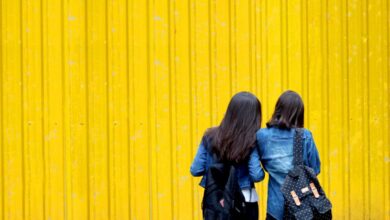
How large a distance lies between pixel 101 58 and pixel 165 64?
2.21ft

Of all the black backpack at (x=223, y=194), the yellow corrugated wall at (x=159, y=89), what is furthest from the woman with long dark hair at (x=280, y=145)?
the yellow corrugated wall at (x=159, y=89)

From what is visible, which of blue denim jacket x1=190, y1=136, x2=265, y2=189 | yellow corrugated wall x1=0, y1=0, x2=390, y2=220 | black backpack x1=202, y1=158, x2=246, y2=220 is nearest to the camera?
black backpack x1=202, y1=158, x2=246, y2=220

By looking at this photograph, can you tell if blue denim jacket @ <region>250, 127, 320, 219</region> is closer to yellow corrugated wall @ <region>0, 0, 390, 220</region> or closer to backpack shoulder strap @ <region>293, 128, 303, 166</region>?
backpack shoulder strap @ <region>293, 128, 303, 166</region>

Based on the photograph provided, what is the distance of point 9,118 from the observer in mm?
6363

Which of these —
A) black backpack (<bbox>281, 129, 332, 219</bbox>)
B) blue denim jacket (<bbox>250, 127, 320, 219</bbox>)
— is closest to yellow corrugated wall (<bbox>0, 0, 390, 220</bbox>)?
blue denim jacket (<bbox>250, 127, 320, 219</bbox>)

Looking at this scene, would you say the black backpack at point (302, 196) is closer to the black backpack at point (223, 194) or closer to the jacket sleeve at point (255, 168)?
the jacket sleeve at point (255, 168)

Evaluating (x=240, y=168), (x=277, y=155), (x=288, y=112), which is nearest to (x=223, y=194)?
(x=240, y=168)

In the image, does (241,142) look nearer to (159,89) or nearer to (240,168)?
(240,168)

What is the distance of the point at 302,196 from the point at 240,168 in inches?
19.2

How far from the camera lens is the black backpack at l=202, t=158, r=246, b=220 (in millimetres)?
4422

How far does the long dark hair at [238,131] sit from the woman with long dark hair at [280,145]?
0.29ft

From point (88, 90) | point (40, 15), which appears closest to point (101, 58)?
point (88, 90)

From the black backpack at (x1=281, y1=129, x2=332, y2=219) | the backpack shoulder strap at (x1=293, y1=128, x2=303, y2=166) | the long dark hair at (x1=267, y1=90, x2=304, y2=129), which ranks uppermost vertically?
the long dark hair at (x1=267, y1=90, x2=304, y2=129)

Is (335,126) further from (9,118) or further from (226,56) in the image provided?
(9,118)
